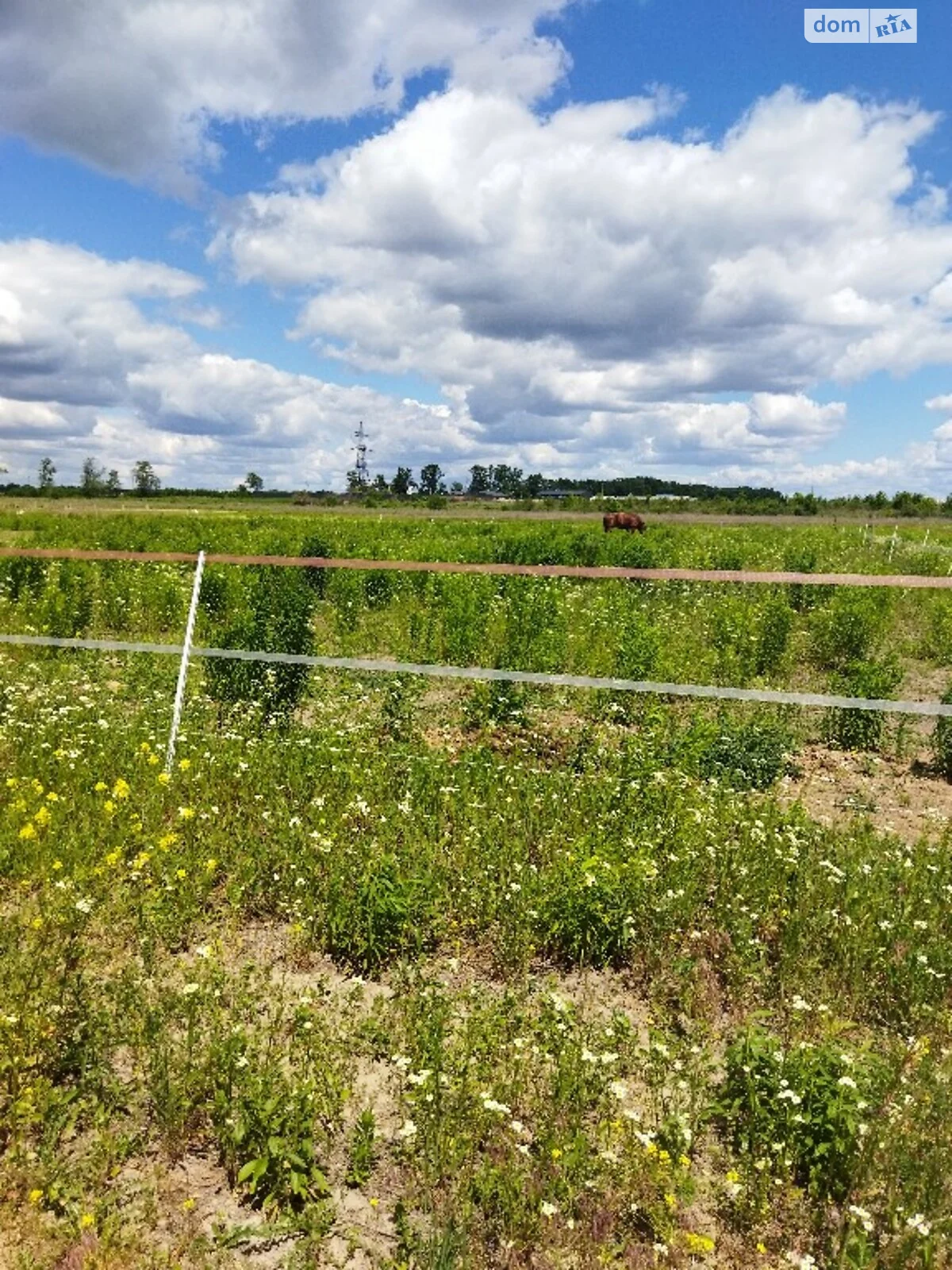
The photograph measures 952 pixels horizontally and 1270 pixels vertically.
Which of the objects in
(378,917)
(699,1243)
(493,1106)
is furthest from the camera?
(378,917)

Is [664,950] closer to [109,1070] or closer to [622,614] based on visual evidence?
[109,1070]

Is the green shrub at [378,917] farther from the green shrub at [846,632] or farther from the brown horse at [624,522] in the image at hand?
the brown horse at [624,522]

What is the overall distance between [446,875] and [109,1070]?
2355 millimetres

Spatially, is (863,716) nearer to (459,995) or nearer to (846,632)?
(846,632)

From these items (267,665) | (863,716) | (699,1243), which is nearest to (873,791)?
(863,716)

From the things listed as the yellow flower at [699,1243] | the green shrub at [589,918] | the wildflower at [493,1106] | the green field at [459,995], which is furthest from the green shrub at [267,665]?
the yellow flower at [699,1243]

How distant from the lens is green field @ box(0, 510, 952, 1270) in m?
3.21

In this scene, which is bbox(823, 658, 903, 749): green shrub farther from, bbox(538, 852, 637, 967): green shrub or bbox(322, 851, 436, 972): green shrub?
bbox(322, 851, 436, 972): green shrub

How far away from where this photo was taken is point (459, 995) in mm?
4379

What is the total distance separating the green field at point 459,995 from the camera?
321 centimetres

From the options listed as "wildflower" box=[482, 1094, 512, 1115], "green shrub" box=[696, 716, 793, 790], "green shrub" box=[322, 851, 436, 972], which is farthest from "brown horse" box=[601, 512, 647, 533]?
"wildflower" box=[482, 1094, 512, 1115]

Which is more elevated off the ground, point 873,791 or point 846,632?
point 846,632

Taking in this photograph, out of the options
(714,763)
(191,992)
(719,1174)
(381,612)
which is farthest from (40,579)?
(719,1174)

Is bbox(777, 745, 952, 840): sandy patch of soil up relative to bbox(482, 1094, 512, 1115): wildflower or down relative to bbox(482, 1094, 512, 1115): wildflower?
up
